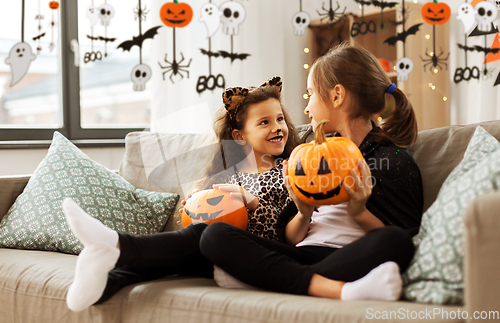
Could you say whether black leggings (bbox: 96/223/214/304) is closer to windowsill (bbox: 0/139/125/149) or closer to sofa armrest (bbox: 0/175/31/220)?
sofa armrest (bbox: 0/175/31/220)

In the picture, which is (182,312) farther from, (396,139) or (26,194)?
(26,194)

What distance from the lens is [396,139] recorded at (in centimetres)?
132

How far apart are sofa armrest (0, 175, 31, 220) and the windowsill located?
0.68 metres

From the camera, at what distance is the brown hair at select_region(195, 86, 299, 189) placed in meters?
1.57

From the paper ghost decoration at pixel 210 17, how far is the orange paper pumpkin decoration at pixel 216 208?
5.95 feet

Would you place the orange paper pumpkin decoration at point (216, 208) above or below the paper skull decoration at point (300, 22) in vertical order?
below

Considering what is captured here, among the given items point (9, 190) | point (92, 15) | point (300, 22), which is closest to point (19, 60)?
point (92, 15)

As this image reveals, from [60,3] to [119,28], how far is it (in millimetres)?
358

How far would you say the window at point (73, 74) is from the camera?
246cm

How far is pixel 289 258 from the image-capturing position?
1.04 m

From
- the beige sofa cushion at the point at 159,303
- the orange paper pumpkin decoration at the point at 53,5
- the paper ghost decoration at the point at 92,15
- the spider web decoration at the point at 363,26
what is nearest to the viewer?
the beige sofa cushion at the point at 159,303

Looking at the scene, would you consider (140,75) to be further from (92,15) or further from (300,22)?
(300,22)

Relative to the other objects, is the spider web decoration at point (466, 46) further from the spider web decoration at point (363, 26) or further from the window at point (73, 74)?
the window at point (73, 74)

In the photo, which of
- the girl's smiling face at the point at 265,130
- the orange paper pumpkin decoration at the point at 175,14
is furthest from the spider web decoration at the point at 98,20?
the girl's smiling face at the point at 265,130
